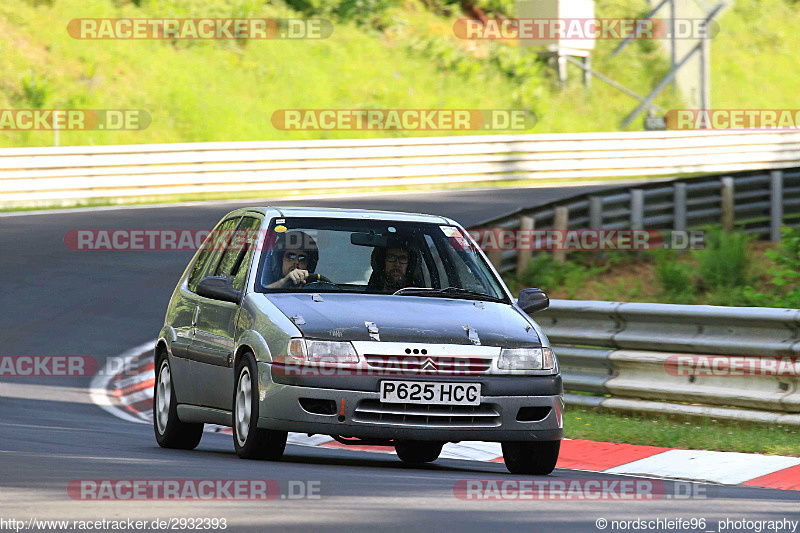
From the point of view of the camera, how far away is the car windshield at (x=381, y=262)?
28.2ft

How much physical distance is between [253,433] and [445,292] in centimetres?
156

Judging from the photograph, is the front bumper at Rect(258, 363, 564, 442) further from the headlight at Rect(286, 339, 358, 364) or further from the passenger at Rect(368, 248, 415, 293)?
the passenger at Rect(368, 248, 415, 293)

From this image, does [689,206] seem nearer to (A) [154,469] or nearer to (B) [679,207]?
(B) [679,207]

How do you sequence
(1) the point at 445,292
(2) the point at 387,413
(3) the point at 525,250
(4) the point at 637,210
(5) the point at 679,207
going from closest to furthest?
(2) the point at 387,413 < (1) the point at 445,292 < (3) the point at 525,250 < (4) the point at 637,210 < (5) the point at 679,207

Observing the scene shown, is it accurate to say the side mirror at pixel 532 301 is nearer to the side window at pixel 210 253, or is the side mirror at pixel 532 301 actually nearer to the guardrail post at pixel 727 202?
the side window at pixel 210 253

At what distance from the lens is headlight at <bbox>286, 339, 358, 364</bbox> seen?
7.66m

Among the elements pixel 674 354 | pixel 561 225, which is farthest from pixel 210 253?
pixel 561 225

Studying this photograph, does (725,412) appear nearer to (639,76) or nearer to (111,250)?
(111,250)

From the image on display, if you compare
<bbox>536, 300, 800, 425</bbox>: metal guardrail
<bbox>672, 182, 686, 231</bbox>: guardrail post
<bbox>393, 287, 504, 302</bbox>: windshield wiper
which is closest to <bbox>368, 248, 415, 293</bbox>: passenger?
<bbox>393, 287, 504, 302</bbox>: windshield wiper

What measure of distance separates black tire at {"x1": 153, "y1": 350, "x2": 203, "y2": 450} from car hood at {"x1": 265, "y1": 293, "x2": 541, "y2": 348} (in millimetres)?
1385

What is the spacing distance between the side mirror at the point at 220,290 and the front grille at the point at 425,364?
1188 mm

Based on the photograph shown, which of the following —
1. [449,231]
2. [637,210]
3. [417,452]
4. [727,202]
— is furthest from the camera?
[727,202]

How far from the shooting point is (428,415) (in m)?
7.71

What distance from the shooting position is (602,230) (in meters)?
18.3
